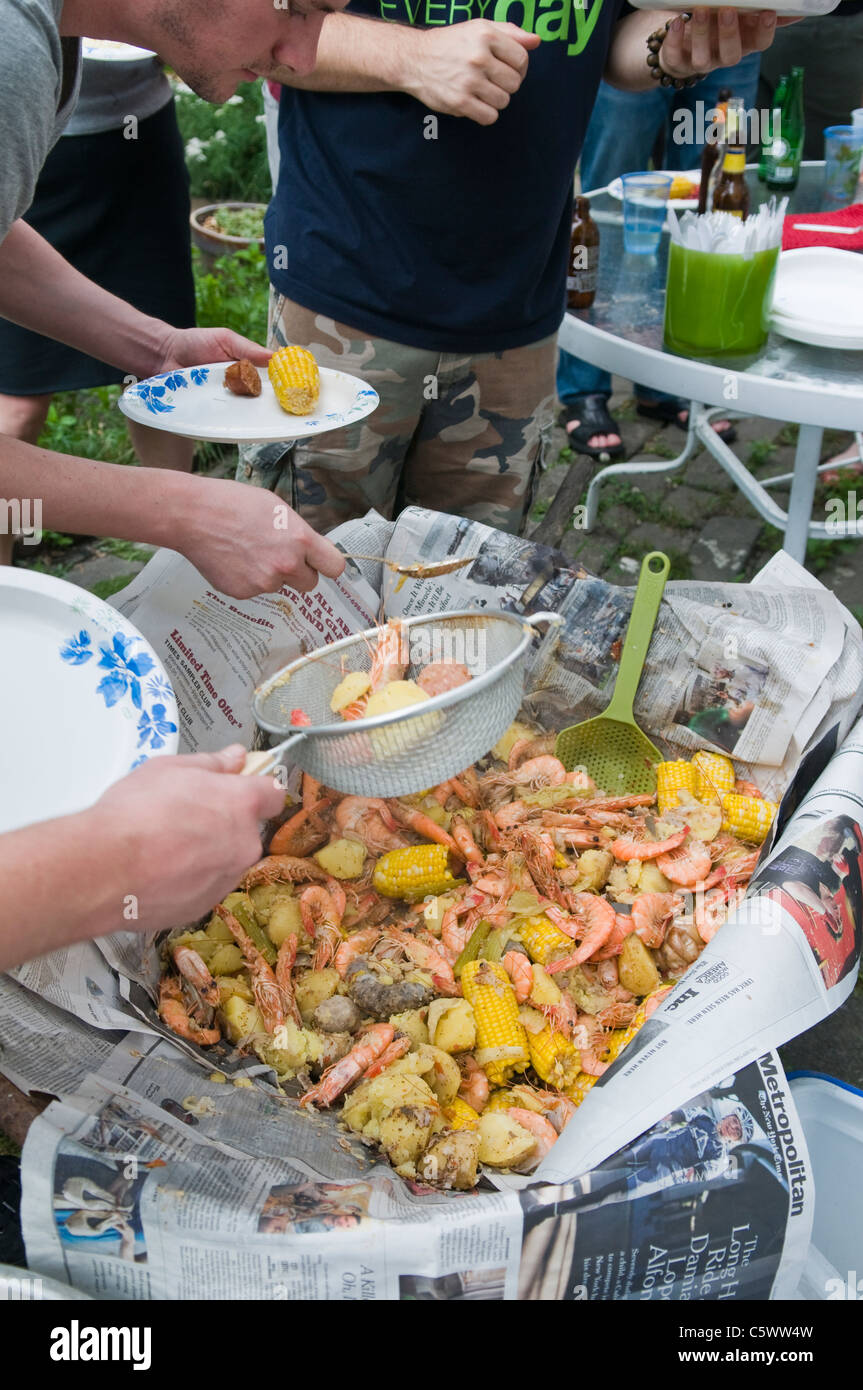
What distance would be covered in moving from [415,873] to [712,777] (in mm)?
621

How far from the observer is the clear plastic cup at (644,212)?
117 inches

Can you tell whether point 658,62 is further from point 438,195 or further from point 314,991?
point 314,991

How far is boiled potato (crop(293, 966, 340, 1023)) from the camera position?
1722 millimetres

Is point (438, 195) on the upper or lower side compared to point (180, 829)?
upper

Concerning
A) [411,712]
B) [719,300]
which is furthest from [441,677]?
[719,300]

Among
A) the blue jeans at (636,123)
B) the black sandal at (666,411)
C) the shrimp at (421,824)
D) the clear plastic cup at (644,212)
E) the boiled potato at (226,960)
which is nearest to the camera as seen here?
the boiled potato at (226,960)

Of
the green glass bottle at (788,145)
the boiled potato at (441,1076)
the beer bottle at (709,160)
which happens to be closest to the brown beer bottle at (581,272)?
the beer bottle at (709,160)

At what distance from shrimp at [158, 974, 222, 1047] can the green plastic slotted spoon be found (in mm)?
892

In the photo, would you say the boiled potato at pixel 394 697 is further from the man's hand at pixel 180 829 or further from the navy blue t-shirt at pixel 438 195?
the navy blue t-shirt at pixel 438 195

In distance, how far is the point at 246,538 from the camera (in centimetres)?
163

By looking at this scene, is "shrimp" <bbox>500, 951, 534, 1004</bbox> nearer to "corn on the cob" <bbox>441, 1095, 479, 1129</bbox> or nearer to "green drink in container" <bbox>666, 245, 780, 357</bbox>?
"corn on the cob" <bbox>441, 1095, 479, 1129</bbox>

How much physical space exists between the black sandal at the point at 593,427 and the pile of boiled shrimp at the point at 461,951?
2529mm

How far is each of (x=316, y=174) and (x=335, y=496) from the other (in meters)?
0.68

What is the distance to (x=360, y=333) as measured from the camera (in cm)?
224
